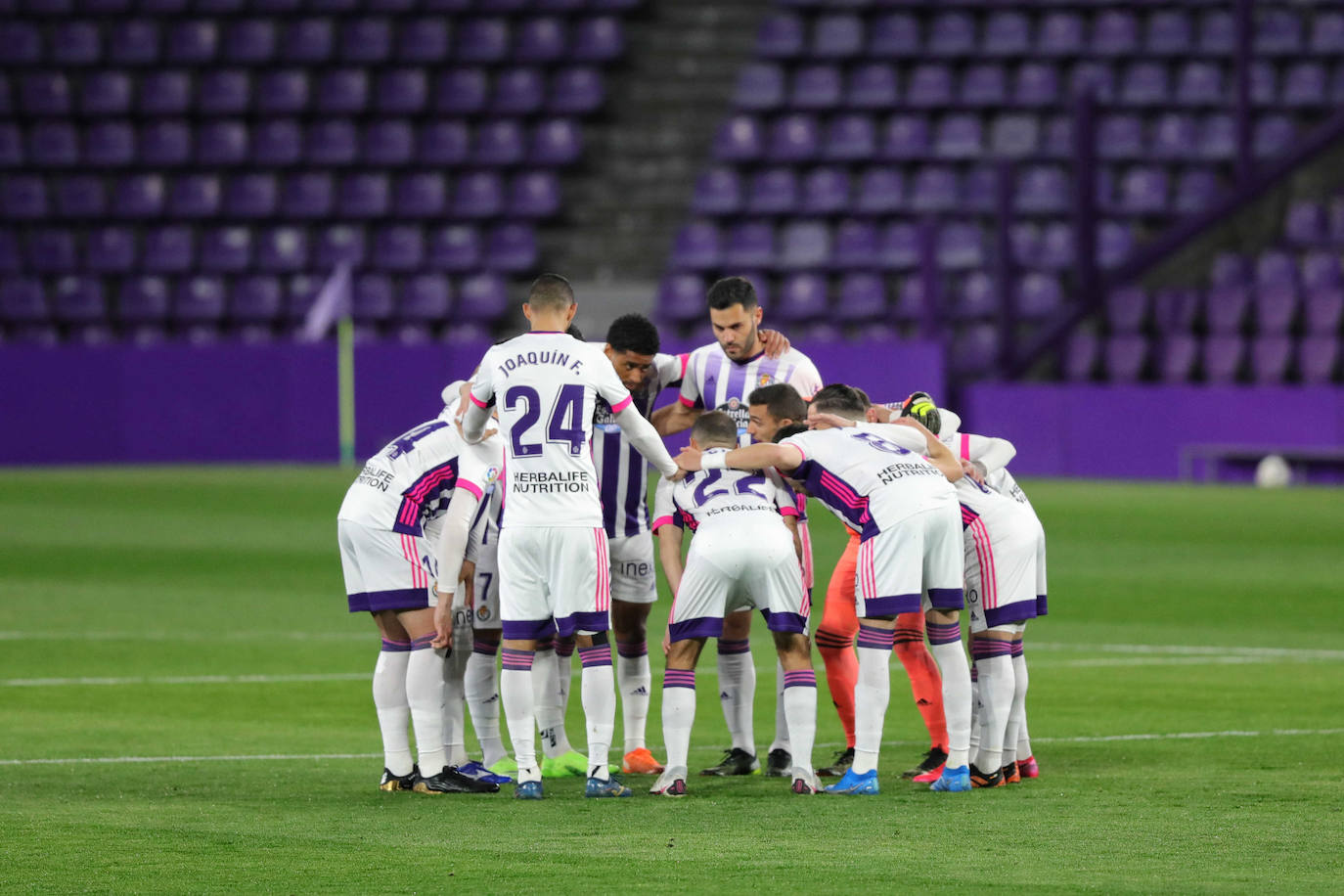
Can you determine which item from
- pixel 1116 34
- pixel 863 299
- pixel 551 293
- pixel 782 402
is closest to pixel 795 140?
pixel 863 299

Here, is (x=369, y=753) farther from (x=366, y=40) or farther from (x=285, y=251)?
(x=366, y=40)

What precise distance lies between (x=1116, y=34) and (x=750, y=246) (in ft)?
20.2

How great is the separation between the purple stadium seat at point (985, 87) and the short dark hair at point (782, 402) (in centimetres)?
2250

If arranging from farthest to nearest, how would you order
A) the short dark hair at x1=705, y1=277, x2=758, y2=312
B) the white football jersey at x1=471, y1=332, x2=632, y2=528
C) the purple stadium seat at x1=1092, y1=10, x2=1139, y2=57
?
1. the purple stadium seat at x1=1092, y1=10, x2=1139, y2=57
2. the short dark hair at x1=705, y1=277, x2=758, y2=312
3. the white football jersey at x1=471, y1=332, x2=632, y2=528

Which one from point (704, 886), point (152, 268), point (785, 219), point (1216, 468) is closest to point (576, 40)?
point (785, 219)

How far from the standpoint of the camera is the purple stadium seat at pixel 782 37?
3152 centimetres

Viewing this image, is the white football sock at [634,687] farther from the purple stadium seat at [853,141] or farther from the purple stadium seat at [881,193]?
the purple stadium seat at [853,141]

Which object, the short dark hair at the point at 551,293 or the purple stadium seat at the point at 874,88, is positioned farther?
the purple stadium seat at the point at 874,88

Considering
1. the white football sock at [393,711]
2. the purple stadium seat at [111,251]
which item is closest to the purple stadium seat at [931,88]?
the purple stadium seat at [111,251]

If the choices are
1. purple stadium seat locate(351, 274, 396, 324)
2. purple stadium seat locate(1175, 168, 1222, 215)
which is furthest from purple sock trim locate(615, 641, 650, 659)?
purple stadium seat locate(351, 274, 396, 324)

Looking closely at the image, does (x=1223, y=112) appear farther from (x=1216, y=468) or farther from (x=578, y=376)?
(x=578, y=376)

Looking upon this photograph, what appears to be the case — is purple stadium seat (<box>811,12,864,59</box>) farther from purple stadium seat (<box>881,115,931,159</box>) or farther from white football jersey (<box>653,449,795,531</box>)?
white football jersey (<box>653,449,795,531</box>)

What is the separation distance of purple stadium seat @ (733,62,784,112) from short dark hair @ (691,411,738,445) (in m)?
23.4

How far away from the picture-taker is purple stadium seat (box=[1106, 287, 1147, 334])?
26812mm
